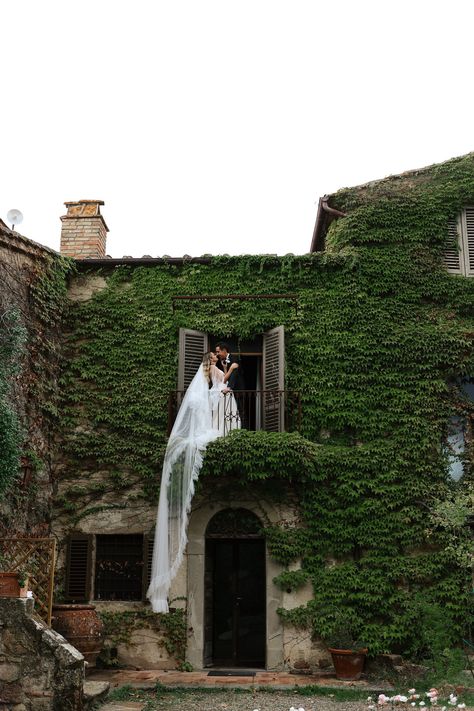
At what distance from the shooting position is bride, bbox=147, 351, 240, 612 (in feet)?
35.9

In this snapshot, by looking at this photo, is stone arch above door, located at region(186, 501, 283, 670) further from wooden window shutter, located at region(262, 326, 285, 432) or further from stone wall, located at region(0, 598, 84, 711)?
stone wall, located at region(0, 598, 84, 711)

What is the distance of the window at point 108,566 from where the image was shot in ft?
39.1

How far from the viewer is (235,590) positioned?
12.1 metres

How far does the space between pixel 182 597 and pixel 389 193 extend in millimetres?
8163

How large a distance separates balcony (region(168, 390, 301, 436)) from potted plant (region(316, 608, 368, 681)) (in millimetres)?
3025

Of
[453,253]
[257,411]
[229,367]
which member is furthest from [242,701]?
[453,253]

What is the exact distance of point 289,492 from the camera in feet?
39.6

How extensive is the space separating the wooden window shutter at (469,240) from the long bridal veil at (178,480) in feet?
17.5

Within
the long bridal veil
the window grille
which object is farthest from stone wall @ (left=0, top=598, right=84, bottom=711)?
the window grille

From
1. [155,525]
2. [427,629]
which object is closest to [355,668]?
[427,629]

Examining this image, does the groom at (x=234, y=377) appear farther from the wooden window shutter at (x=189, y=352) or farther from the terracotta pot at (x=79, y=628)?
the terracotta pot at (x=79, y=628)

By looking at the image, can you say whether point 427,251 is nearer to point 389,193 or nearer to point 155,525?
point 389,193

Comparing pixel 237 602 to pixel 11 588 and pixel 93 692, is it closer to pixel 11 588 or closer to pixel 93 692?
pixel 93 692

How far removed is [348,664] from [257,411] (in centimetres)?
428
